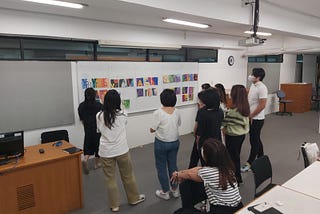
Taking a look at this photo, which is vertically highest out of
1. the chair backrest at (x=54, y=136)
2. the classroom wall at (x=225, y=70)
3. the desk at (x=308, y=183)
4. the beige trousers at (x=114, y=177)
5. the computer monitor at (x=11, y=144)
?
the classroom wall at (x=225, y=70)

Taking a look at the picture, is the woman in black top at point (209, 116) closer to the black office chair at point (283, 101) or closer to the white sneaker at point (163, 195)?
the white sneaker at point (163, 195)

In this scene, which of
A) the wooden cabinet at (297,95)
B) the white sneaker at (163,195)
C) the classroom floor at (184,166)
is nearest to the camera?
the classroom floor at (184,166)

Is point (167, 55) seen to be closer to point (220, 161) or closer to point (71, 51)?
point (71, 51)

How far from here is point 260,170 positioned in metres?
2.66

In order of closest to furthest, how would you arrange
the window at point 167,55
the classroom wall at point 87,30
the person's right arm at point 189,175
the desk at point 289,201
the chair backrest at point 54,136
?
the desk at point 289,201
the person's right arm at point 189,175
the classroom wall at point 87,30
the chair backrest at point 54,136
the window at point 167,55

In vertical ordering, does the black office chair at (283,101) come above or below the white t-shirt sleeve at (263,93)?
below

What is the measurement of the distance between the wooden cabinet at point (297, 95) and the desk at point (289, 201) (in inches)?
333

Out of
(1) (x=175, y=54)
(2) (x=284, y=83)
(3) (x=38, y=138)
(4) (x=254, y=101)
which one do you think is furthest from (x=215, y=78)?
(3) (x=38, y=138)

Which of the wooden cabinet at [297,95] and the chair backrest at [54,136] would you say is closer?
the chair backrest at [54,136]

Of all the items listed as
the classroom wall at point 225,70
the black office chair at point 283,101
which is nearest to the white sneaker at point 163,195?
the classroom wall at point 225,70

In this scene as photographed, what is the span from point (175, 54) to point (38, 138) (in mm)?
3754

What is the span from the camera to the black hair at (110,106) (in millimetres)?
2826

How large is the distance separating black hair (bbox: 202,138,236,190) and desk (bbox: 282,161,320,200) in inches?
26.2

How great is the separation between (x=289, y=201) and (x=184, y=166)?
8.54 feet
